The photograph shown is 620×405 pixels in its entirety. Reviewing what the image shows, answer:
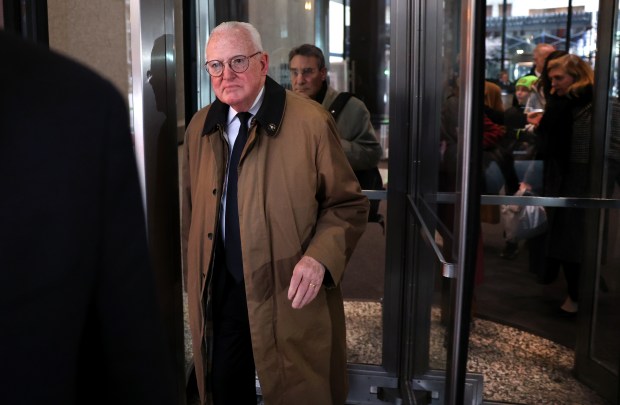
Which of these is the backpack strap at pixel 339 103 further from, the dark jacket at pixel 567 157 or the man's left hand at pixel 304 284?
the man's left hand at pixel 304 284

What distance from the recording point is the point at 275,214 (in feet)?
7.07

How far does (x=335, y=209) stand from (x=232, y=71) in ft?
1.80

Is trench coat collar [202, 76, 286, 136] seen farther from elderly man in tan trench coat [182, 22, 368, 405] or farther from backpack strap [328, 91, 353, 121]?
backpack strap [328, 91, 353, 121]

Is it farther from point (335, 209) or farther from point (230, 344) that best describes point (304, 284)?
point (230, 344)

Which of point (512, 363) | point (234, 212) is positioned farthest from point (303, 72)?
point (512, 363)

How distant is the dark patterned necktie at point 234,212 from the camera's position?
7.20 ft

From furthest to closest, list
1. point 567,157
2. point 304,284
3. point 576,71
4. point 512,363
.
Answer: point 512,363
point 567,157
point 576,71
point 304,284

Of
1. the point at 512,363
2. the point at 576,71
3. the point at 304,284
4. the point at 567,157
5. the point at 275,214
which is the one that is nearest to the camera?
the point at 304,284

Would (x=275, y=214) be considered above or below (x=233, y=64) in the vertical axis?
below

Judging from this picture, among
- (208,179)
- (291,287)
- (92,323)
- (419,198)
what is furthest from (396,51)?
(92,323)

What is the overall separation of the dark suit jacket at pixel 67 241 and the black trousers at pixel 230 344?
154cm

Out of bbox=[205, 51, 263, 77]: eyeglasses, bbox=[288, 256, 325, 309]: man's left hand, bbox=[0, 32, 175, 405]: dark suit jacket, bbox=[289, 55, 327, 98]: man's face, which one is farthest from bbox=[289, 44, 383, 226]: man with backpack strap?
bbox=[0, 32, 175, 405]: dark suit jacket

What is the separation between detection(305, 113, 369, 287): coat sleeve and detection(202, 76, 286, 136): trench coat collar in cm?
16

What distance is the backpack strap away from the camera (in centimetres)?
317
